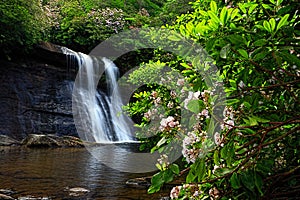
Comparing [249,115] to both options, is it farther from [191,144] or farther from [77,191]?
[77,191]

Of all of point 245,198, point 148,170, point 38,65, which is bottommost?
point 148,170

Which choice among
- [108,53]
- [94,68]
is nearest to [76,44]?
[108,53]

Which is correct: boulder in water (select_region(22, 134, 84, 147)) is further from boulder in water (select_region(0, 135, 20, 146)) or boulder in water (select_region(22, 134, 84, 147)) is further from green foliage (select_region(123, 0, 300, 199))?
green foliage (select_region(123, 0, 300, 199))

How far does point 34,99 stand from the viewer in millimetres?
16047

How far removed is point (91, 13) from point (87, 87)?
7300mm

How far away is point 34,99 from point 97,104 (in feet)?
10.2

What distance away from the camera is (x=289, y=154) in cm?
191

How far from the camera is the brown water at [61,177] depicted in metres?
6.06

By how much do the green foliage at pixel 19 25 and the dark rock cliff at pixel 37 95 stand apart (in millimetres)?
726

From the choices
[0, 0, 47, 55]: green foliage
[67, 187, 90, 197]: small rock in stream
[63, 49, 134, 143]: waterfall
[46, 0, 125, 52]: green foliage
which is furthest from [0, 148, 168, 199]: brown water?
[46, 0, 125, 52]: green foliage

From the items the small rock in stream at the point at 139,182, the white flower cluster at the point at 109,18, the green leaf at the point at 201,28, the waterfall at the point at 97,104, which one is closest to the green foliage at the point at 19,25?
the waterfall at the point at 97,104

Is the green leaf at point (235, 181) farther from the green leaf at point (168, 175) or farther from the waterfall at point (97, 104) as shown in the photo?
the waterfall at point (97, 104)

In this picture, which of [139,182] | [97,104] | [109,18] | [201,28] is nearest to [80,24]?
[109,18]

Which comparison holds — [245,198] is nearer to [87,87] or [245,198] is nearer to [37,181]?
[37,181]
